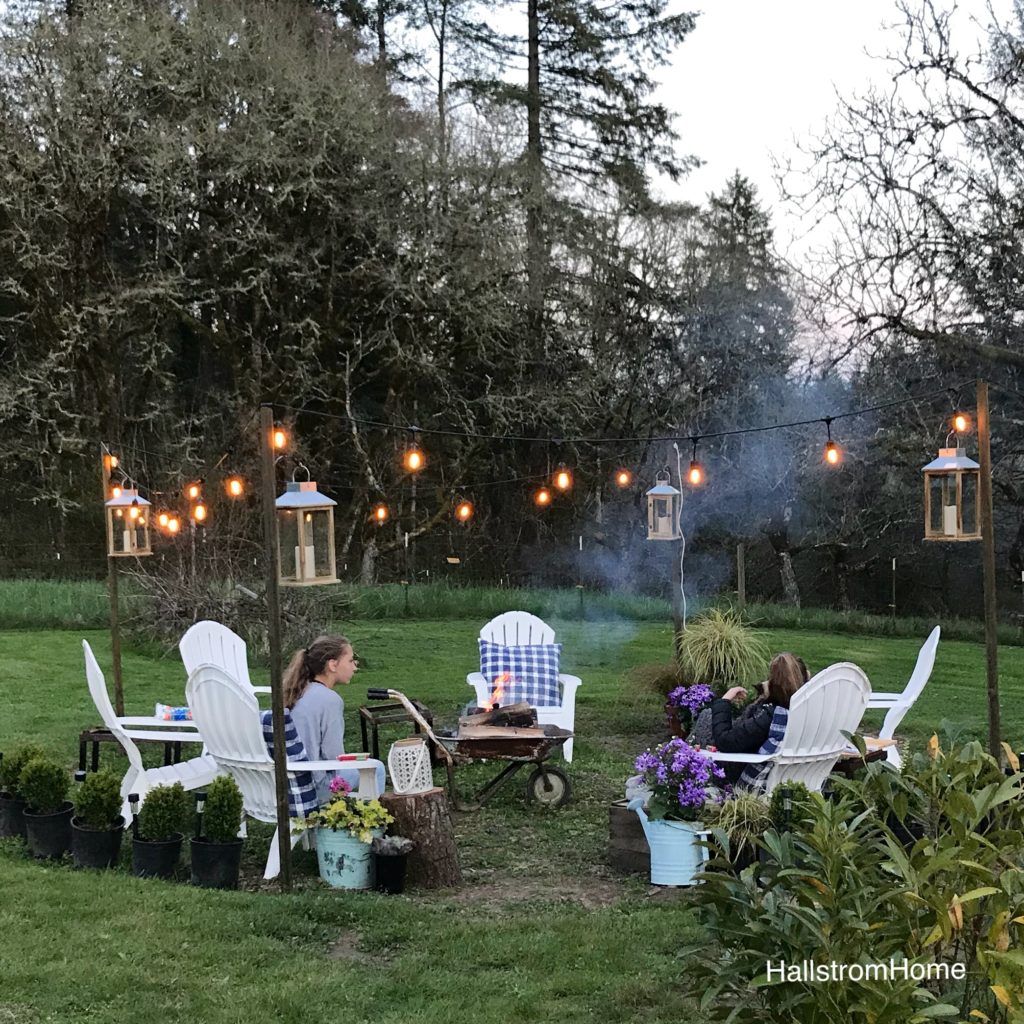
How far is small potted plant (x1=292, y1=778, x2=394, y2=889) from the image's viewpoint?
14.0 feet

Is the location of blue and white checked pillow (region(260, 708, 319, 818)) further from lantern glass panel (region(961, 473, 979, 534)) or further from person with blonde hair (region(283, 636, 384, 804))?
lantern glass panel (region(961, 473, 979, 534))

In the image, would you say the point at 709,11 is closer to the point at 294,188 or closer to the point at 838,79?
the point at 294,188

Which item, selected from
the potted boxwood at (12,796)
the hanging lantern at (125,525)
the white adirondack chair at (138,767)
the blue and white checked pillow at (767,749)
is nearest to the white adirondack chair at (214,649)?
the hanging lantern at (125,525)

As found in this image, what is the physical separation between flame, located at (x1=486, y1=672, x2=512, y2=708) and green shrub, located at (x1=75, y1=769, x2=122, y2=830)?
9.01 ft

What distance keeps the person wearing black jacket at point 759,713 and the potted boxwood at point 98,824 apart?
8.58ft

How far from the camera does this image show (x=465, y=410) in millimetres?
16094

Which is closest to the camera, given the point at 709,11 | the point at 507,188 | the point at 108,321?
the point at 108,321

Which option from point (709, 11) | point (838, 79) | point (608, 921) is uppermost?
point (709, 11)

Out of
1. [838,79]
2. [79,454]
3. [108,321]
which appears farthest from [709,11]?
[79,454]

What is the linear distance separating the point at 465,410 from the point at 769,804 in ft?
40.0

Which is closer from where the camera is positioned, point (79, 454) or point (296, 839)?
point (296, 839)

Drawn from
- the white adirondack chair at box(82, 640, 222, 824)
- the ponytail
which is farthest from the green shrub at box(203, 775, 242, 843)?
the white adirondack chair at box(82, 640, 222, 824)

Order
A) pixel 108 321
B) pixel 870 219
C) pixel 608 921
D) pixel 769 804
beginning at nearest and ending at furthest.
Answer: pixel 608 921
pixel 769 804
pixel 870 219
pixel 108 321

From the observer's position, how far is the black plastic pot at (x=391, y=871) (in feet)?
14.0
